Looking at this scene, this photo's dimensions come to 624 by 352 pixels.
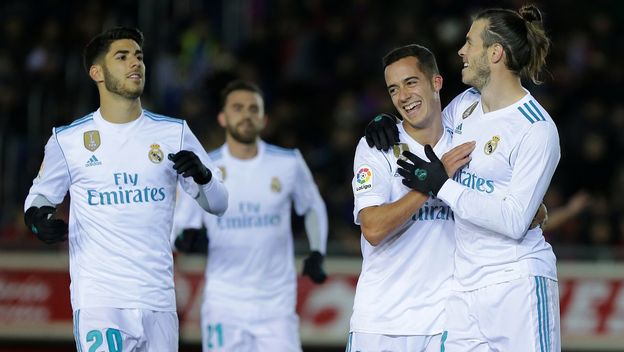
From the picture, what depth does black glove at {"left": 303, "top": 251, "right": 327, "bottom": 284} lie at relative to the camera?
8.76 m

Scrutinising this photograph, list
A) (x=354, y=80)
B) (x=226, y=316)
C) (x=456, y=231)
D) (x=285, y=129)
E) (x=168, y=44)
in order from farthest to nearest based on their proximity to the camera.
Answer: (x=168, y=44)
(x=354, y=80)
(x=285, y=129)
(x=226, y=316)
(x=456, y=231)

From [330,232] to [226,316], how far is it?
4821 mm

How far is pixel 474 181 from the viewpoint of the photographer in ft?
21.3

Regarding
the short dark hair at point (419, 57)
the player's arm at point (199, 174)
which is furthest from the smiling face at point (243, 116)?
the short dark hair at point (419, 57)

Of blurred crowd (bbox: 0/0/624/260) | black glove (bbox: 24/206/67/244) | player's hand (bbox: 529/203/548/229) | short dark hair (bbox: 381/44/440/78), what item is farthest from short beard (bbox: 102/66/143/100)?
blurred crowd (bbox: 0/0/624/260)

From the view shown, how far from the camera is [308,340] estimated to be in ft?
43.2

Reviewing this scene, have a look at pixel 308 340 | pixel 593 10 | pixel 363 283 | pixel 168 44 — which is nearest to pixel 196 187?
pixel 363 283

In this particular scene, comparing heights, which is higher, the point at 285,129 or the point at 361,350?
the point at 285,129

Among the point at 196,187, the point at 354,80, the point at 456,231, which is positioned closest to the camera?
the point at 456,231

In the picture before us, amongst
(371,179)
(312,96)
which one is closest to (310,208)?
(371,179)

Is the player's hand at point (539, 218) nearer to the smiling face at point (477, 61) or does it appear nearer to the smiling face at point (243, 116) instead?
the smiling face at point (477, 61)

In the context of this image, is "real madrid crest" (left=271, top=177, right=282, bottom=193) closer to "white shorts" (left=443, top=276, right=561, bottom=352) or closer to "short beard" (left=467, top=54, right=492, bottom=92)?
"short beard" (left=467, top=54, right=492, bottom=92)

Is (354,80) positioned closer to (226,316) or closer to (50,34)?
(50,34)

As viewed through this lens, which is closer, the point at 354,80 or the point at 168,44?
the point at 354,80
